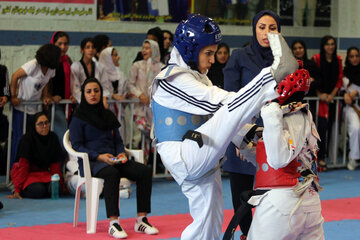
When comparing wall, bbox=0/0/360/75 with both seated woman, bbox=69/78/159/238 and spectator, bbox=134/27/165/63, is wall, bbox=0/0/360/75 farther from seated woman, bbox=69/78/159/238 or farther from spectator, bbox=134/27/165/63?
seated woman, bbox=69/78/159/238

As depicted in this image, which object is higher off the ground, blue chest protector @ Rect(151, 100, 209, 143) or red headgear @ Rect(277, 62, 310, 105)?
red headgear @ Rect(277, 62, 310, 105)

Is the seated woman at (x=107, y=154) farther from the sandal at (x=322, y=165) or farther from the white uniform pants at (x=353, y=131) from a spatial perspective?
the white uniform pants at (x=353, y=131)

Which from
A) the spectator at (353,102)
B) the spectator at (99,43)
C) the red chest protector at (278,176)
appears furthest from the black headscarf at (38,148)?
the spectator at (353,102)

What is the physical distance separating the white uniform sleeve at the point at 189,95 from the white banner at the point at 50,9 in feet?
19.0

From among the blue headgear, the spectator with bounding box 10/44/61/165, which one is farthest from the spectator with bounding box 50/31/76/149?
the blue headgear

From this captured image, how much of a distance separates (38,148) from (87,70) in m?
1.31

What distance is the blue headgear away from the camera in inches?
139

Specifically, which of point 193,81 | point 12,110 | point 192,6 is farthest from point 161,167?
point 193,81

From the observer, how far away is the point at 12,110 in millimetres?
7320

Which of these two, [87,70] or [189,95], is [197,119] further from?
[87,70]

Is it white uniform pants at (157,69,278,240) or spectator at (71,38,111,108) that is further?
spectator at (71,38,111,108)

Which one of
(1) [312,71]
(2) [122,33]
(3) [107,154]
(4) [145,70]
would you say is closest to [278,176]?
(3) [107,154]

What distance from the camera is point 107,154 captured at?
6152 mm

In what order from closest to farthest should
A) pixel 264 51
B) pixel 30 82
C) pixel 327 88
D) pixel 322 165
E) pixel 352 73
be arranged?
pixel 264 51 → pixel 30 82 → pixel 322 165 → pixel 327 88 → pixel 352 73
